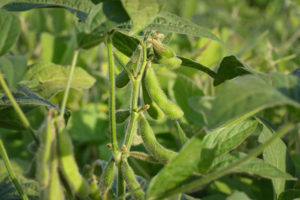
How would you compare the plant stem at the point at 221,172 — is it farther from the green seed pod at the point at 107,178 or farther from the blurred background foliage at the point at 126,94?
the blurred background foliage at the point at 126,94

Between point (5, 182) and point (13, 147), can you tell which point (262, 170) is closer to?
point (5, 182)

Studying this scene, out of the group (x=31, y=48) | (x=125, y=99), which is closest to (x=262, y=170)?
(x=125, y=99)

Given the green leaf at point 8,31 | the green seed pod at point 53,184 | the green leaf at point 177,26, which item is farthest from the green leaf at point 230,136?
the green leaf at point 8,31

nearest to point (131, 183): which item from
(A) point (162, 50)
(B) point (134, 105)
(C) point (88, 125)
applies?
(B) point (134, 105)

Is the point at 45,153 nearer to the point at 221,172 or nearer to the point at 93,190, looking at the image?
the point at 93,190

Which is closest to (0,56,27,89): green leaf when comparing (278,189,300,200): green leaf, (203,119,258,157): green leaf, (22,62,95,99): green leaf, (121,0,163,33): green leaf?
(121,0,163,33): green leaf

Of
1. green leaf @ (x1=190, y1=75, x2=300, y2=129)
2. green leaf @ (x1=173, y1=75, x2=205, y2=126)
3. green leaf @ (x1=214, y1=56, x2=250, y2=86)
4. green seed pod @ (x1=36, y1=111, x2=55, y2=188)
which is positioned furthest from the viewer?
green leaf @ (x1=173, y1=75, x2=205, y2=126)

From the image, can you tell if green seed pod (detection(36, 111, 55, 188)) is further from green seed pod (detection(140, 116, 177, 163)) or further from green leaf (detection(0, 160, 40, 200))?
green leaf (detection(0, 160, 40, 200))
